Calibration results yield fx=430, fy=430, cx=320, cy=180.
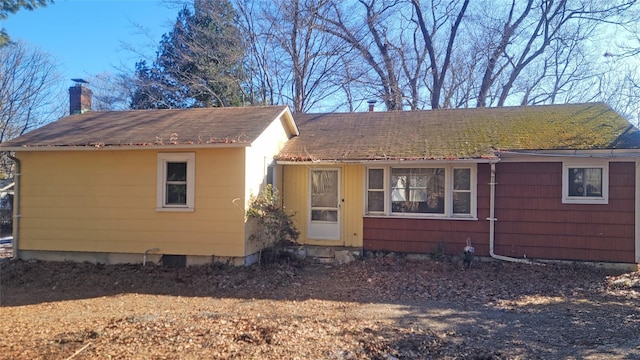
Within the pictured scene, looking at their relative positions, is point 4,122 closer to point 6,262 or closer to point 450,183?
point 6,262

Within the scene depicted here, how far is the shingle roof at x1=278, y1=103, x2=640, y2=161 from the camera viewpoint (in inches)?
390

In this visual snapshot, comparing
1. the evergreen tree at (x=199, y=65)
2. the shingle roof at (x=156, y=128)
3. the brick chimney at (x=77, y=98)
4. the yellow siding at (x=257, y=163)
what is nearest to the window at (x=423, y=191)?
the yellow siding at (x=257, y=163)

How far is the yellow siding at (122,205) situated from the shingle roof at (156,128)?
296 mm

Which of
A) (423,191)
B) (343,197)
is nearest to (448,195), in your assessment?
(423,191)

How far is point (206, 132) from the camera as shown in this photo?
9945 millimetres

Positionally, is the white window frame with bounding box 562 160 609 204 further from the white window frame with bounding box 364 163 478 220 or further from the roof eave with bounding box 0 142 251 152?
the roof eave with bounding box 0 142 251 152

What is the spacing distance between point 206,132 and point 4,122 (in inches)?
868

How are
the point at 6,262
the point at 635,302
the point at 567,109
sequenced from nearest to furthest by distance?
the point at 635,302
the point at 6,262
the point at 567,109

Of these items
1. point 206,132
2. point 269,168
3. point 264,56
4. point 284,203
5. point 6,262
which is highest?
point 264,56

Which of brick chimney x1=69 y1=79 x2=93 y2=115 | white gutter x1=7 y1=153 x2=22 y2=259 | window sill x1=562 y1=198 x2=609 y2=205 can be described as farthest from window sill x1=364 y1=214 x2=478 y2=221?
brick chimney x1=69 y1=79 x2=93 y2=115

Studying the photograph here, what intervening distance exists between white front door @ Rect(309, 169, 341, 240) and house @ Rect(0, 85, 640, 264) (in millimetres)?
27

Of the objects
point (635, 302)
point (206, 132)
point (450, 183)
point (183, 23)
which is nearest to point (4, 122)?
point (183, 23)

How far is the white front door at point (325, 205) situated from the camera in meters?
10.8

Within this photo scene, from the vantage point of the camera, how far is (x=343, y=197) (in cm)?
1076
